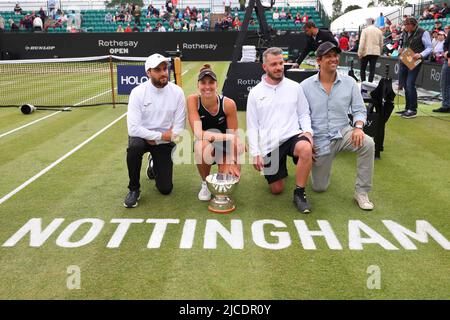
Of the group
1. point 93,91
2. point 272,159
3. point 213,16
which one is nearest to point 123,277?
point 272,159

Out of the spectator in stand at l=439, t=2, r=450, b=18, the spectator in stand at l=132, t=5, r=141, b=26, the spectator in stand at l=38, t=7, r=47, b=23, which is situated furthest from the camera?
the spectator in stand at l=132, t=5, r=141, b=26

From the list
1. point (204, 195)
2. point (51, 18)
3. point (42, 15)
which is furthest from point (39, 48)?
point (204, 195)

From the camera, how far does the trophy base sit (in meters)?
4.72

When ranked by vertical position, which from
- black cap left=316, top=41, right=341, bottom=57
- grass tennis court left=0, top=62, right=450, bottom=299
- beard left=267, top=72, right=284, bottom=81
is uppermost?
black cap left=316, top=41, right=341, bottom=57

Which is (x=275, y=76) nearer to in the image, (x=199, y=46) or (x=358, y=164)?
(x=358, y=164)

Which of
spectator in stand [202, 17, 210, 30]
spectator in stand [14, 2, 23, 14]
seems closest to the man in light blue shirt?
spectator in stand [202, 17, 210, 30]

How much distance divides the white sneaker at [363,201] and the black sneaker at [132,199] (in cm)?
244

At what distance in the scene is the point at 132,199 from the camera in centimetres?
489

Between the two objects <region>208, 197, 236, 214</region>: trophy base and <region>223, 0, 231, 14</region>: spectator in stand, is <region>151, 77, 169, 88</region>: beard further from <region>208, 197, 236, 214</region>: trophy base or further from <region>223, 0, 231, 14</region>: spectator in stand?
<region>223, 0, 231, 14</region>: spectator in stand

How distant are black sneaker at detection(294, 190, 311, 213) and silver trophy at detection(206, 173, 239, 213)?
2.22 ft

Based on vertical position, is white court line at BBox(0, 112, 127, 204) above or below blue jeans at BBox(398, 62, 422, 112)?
below

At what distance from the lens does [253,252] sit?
149 inches
